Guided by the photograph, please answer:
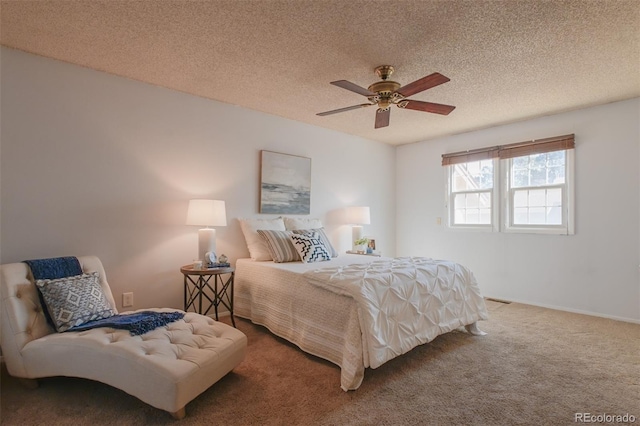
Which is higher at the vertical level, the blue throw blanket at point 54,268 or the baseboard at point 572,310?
the blue throw blanket at point 54,268

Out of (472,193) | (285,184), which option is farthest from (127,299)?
(472,193)

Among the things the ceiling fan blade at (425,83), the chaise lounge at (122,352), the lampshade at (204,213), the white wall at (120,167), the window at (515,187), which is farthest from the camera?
the window at (515,187)

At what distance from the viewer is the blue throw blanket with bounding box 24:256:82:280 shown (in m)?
2.23

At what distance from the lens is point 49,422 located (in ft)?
5.61

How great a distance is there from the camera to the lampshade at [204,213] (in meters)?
3.08

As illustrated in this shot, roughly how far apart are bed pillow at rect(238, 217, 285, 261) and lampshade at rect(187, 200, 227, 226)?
507 millimetres

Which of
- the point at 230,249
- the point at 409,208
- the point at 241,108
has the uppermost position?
the point at 241,108

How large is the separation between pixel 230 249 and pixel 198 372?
2022mm

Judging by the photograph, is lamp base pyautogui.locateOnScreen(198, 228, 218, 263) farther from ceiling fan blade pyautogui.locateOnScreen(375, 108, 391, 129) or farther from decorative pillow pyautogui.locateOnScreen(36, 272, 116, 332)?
ceiling fan blade pyautogui.locateOnScreen(375, 108, 391, 129)

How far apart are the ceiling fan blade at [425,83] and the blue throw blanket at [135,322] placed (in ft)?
7.76

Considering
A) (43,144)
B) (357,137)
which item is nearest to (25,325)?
(43,144)

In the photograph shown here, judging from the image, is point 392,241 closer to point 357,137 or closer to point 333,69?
point 357,137

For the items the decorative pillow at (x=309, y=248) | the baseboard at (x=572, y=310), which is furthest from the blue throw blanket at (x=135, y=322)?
the baseboard at (x=572, y=310)

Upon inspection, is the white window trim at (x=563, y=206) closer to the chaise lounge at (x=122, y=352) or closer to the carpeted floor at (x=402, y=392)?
the carpeted floor at (x=402, y=392)
